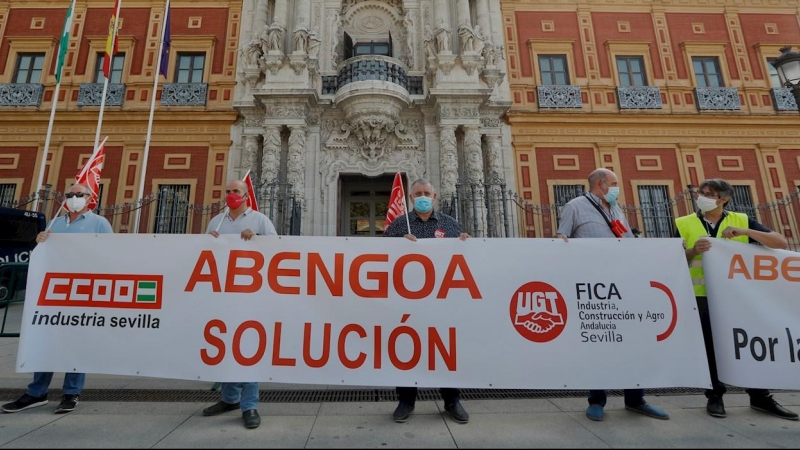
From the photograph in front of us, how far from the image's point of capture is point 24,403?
3.47 m

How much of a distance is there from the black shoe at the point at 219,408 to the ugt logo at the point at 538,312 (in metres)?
2.66

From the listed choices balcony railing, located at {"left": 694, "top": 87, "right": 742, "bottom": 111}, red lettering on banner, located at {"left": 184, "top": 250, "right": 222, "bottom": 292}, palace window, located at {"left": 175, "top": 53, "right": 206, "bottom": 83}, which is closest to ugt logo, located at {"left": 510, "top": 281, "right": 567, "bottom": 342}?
red lettering on banner, located at {"left": 184, "top": 250, "right": 222, "bottom": 292}

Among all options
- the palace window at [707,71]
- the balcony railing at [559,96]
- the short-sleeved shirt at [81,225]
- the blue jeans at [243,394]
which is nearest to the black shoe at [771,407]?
the blue jeans at [243,394]

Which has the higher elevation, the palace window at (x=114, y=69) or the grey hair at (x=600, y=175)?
the palace window at (x=114, y=69)

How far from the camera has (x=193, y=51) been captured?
14.1m

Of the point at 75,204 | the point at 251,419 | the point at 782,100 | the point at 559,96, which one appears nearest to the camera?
the point at 251,419

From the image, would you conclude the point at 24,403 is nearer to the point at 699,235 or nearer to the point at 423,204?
the point at 423,204

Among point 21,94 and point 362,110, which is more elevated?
point 21,94

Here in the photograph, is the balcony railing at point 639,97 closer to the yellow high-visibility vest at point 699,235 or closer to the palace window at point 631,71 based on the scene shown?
the palace window at point 631,71

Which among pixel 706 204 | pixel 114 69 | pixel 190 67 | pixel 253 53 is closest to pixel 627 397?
pixel 706 204

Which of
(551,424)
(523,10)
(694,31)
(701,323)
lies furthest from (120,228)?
(694,31)

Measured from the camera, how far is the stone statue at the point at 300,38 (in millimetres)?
12180

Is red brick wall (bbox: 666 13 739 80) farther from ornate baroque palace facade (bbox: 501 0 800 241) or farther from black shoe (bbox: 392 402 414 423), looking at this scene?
black shoe (bbox: 392 402 414 423)

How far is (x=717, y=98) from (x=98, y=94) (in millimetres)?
22215
